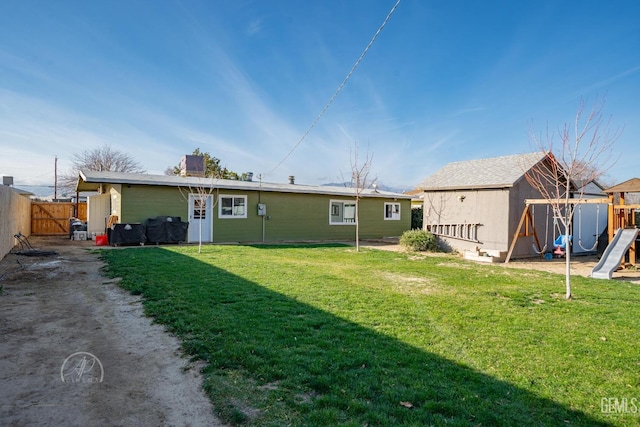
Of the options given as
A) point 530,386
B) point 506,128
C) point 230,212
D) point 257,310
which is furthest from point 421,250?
point 530,386

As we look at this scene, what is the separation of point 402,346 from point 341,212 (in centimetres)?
1515

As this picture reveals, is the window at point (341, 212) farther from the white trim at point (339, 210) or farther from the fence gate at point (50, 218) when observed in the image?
the fence gate at point (50, 218)

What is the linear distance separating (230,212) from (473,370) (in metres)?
13.3

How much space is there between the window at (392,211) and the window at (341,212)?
7.28 ft

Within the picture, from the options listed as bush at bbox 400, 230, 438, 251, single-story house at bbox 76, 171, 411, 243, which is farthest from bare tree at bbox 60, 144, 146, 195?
bush at bbox 400, 230, 438, 251

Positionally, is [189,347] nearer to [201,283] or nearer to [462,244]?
[201,283]

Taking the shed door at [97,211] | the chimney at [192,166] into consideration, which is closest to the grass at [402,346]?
the shed door at [97,211]

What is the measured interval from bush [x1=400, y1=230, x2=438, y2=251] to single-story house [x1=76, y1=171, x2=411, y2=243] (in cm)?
522

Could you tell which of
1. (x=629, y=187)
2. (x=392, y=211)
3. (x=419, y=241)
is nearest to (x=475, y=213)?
(x=419, y=241)

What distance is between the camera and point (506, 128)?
49.2ft

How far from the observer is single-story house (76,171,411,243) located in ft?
43.6

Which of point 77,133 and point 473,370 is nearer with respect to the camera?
point 473,370

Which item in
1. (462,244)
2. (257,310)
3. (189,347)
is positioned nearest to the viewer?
(189,347)

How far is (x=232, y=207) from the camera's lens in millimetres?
15305
